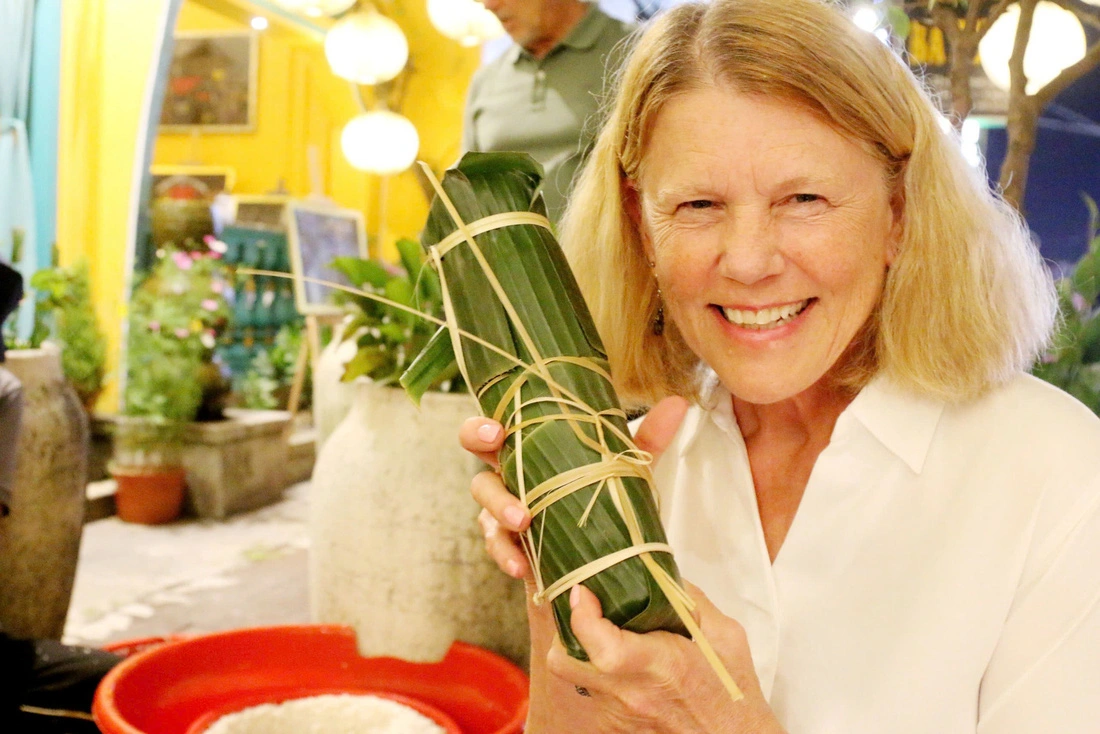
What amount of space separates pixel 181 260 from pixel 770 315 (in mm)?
4027

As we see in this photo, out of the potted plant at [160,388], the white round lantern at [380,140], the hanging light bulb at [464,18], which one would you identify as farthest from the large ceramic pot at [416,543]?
the white round lantern at [380,140]

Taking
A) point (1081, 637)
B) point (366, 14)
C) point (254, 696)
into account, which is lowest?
point (254, 696)

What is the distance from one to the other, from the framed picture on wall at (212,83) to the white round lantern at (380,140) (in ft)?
2.07

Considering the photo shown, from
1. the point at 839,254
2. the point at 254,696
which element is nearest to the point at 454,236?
the point at 839,254

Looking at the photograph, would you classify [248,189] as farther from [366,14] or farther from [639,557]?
[639,557]

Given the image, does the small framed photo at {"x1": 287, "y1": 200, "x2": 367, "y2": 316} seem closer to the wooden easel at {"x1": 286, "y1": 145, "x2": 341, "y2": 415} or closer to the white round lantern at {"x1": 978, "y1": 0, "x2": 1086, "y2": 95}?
the wooden easel at {"x1": 286, "y1": 145, "x2": 341, "y2": 415}

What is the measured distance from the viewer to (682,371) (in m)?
1.31

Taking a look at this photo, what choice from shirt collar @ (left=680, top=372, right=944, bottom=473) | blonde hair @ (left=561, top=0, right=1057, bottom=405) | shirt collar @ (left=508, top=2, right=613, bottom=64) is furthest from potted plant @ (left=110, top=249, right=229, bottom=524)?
shirt collar @ (left=680, top=372, right=944, bottom=473)

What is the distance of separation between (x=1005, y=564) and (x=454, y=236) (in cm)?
66

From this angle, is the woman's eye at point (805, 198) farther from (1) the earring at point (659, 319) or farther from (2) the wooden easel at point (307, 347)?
(2) the wooden easel at point (307, 347)

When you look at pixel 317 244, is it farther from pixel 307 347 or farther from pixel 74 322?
pixel 74 322

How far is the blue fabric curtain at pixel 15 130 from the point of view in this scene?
3590 millimetres

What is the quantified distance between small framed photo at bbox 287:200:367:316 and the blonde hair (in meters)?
3.59

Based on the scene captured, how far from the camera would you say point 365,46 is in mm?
4168
